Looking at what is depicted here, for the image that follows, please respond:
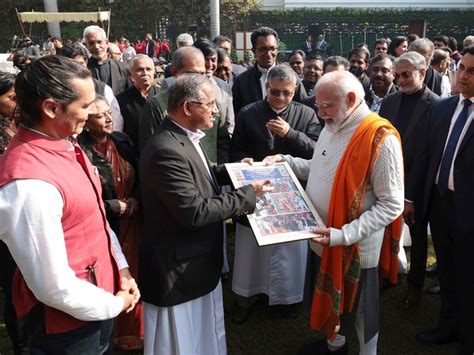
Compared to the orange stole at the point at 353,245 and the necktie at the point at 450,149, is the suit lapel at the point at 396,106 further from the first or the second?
the orange stole at the point at 353,245

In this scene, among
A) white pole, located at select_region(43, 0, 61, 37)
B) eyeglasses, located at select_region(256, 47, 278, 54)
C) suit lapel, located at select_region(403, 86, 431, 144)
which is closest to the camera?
suit lapel, located at select_region(403, 86, 431, 144)

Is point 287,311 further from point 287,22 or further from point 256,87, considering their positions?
point 287,22

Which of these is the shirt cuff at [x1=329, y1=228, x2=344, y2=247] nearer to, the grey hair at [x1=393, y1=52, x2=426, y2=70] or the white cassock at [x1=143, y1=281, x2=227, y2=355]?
the white cassock at [x1=143, y1=281, x2=227, y2=355]

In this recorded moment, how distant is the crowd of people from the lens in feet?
5.25

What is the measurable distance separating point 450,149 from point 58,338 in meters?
2.76

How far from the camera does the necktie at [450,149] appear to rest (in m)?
2.93

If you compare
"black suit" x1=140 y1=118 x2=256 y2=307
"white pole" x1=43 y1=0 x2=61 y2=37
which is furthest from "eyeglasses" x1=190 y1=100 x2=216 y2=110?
"white pole" x1=43 y1=0 x2=61 y2=37

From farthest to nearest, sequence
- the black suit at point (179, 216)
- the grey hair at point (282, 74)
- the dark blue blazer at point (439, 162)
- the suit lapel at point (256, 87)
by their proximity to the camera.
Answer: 1. the suit lapel at point (256, 87)
2. the grey hair at point (282, 74)
3. the dark blue blazer at point (439, 162)
4. the black suit at point (179, 216)

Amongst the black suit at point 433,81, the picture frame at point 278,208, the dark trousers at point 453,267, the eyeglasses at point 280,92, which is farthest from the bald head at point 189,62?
the black suit at point 433,81

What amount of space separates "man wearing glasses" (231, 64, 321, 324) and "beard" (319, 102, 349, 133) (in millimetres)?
824

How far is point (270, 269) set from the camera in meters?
3.71

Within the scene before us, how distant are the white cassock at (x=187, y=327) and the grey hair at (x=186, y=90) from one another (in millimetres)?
1257

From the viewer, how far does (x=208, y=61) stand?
196 inches

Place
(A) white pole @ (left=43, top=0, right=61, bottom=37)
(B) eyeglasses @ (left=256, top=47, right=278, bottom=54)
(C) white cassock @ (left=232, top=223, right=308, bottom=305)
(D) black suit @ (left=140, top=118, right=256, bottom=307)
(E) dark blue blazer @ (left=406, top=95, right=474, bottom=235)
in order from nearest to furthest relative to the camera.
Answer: (D) black suit @ (left=140, top=118, right=256, bottom=307), (E) dark blue blazer @ (left=406, top=95, right=474, bottom=235), (C) white cassock @ (left=232, top=223, right=308, bottom=305), (B) eyeglasses @ (left=256, top=47, right=278, bottom=54), (A) white pole @ (left=43, top=0, right=61, bottom=37)
